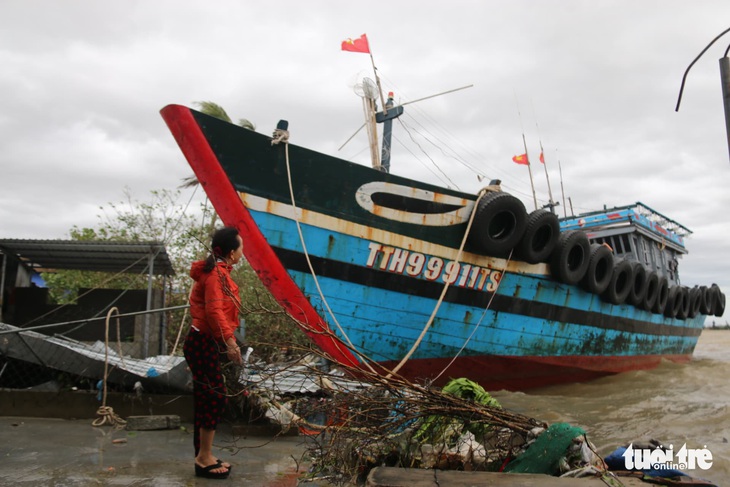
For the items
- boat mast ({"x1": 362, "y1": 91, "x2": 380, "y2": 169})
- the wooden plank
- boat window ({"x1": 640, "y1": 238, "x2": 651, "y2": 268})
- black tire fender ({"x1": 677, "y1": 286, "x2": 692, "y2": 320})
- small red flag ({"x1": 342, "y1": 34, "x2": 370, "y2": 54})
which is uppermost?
small red flag ({"x1": 342, "y1": 34, "x2": 370, "y2": 54})

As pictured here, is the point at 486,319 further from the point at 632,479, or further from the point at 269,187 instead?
the point at 632,479

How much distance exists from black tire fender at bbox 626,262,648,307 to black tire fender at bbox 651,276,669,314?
37.7 inches

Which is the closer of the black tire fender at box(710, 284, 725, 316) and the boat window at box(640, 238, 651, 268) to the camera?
the boat window at box(640, 238, 651, 268)

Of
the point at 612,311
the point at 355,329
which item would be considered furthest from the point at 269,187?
the point at 612,311

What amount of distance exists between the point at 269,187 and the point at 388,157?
3.41m

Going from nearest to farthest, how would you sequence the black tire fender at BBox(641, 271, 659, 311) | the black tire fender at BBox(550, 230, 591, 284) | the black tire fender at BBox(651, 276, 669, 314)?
the black tire fender at BBox(550, 230, 591, 284) < the black tire fender at BBox(641, 271, 659, 311) < the black tire fender at BBox(651, 276, 669, 314)

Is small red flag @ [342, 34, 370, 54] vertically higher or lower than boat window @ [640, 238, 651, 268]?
higher

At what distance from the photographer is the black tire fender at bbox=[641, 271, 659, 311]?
10398mm

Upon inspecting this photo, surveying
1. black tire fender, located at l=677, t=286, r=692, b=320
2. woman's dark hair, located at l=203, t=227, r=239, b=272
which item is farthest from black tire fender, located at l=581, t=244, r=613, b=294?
woman's dark hair, located at l=203, t=227, r=239, b=272

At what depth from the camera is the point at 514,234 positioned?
6.79 m

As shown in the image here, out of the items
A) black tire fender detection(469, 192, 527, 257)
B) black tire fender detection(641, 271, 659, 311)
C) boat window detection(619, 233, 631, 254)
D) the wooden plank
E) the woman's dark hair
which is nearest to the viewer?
the woman's dark hair

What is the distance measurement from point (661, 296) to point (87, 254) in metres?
11.1

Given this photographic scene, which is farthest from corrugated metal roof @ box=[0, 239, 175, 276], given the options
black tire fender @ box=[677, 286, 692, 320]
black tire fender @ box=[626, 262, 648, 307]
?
black tire fender @ box=[677, 286, 692, 320]

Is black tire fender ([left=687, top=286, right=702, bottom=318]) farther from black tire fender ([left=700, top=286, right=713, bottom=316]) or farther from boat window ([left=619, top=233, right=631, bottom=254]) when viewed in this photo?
boat window ([left=619, top=233, right=631, bottom=254])
